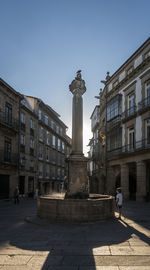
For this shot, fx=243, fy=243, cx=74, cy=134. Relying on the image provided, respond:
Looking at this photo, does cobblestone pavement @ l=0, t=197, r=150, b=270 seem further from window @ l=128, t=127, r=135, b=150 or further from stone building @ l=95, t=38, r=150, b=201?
window @ l=128, t=127, r=135, b=150

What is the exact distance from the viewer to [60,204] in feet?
32.6

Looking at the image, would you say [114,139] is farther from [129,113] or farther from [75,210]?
[75,210]

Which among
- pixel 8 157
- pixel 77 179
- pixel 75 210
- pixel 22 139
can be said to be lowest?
pixel 75 210

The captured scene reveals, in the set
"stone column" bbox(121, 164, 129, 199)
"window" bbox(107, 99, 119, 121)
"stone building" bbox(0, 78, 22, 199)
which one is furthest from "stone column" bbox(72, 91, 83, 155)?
"window" bbox(107, 99, 119, 121)

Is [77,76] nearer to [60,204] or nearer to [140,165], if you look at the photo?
[60,204]

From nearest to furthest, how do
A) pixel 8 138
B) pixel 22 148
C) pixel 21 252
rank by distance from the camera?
1. pixel 21 252
2. pixel 8 138
3. pixel 22 148

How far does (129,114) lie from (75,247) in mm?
21000

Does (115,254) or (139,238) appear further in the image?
(139,238)

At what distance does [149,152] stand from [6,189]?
1617 centimetres

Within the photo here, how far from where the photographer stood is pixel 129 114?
26.0 m

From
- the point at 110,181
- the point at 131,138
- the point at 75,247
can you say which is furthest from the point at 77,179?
the point at 110,181

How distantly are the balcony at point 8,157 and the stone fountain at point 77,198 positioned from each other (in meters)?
15.3

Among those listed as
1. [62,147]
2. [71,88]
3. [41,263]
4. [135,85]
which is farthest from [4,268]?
[62,147]

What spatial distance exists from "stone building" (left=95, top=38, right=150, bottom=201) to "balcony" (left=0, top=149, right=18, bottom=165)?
1137 cm
